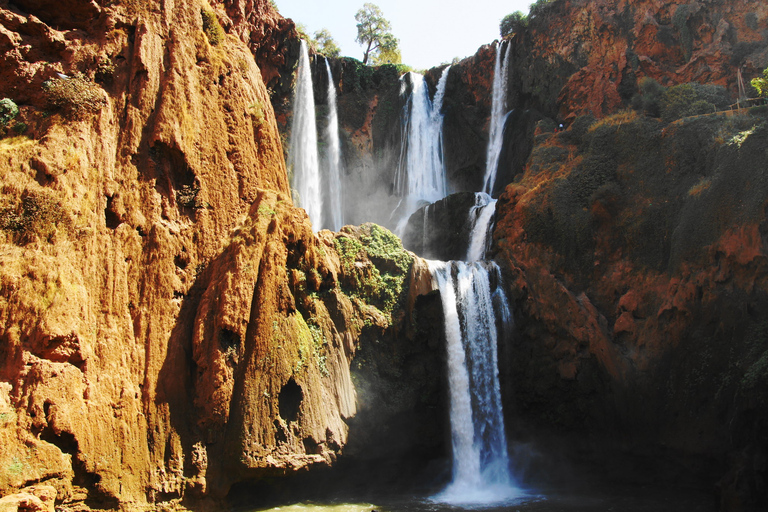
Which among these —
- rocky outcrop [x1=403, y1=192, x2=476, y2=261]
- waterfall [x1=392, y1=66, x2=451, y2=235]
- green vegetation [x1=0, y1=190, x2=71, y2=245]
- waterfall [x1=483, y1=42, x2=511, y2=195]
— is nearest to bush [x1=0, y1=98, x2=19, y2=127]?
green vegetation [x1=0, y1=190, x2=71, y2=245]

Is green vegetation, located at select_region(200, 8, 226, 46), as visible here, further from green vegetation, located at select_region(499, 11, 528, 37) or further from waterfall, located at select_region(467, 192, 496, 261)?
green vegetation, located at select_region(499, 11, 528, 37)

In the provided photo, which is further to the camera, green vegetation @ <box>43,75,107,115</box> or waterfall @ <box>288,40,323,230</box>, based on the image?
waterfall @ <box>288,40,323,230</box>

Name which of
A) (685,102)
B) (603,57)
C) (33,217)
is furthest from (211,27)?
(685,102)

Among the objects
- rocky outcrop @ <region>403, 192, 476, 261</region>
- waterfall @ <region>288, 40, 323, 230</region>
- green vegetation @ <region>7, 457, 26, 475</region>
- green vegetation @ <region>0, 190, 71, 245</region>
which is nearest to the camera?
green vegetation @ <region>7, 457, 26, 475</region>

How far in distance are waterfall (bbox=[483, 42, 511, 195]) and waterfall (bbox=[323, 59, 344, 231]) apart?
9.02 metres

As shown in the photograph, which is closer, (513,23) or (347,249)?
(347,249)

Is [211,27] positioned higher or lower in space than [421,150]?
lower

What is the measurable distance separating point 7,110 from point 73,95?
5.31 feet

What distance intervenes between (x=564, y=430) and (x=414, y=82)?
25.0m

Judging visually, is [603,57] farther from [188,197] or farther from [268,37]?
[188,197]

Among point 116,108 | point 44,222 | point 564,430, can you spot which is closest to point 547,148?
point 564,430

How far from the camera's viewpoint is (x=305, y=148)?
1143 inches

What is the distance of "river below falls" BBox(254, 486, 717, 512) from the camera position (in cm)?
1470

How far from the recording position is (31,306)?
37.9 feet
